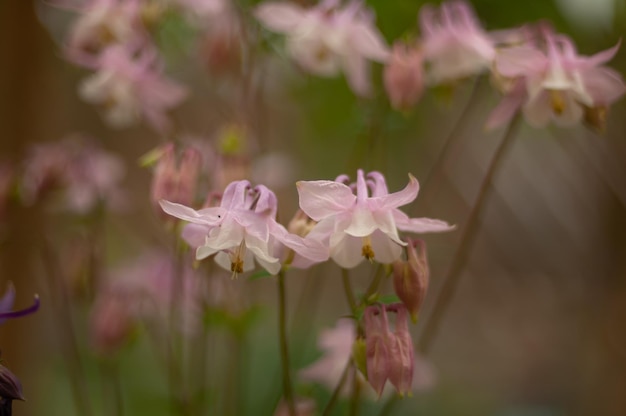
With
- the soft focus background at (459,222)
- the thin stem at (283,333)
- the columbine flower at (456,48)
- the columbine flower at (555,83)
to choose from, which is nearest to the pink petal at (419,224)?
the thin stem at (283,333)

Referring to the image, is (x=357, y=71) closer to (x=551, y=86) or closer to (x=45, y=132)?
(x=551, y=86)

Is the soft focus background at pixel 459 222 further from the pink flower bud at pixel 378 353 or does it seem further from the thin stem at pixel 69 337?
the pink flower bud at pixel 378 353

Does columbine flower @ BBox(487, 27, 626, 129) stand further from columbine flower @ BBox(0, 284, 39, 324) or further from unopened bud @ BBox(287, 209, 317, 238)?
columbine flower @ BBox(0, 284, 39, 324)

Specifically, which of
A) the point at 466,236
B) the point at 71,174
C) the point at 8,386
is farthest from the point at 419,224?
the point at 71,174

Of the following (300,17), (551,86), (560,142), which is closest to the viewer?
(551,86)

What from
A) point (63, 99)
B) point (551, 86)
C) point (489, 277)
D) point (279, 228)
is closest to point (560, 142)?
point (489, 277)

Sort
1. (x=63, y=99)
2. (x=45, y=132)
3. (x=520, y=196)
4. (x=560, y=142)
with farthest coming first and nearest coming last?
(x=520, y=196) < (x=560, y=142) < (x=63, y=99) < (x=45, y=132)

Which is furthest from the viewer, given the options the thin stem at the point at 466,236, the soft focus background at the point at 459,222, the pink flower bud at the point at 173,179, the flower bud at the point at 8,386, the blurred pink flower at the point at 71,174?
the soft focus background at the point at 459,222

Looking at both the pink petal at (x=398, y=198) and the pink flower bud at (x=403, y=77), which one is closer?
the pink petal at (x=398, y=198)
